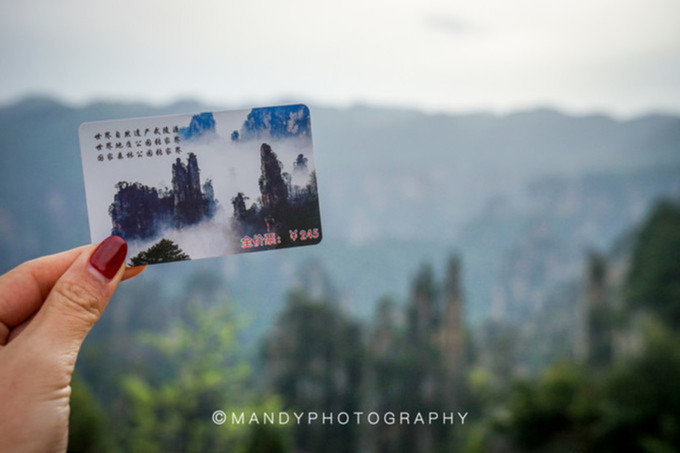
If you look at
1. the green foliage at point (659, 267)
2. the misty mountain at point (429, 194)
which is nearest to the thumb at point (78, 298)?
the green foliage at point (659, 267)

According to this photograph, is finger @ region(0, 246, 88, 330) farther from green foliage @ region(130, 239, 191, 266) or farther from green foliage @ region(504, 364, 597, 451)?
green foliage @ region(504, 364, 597, 451)

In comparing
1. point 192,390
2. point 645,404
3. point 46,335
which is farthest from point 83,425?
point 192,390

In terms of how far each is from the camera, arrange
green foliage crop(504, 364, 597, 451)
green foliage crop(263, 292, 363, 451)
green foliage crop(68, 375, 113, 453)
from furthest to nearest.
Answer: green foliage crop(263, 292, 363, 451), green foliage crop(504, 364, 597, 451), green foliage crop(68, 375, 113, 453)

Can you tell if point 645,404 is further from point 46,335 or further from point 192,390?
point 192,390

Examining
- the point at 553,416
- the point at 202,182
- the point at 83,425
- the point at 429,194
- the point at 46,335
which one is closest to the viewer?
the point at 46,335

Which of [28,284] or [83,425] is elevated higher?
[28,284]

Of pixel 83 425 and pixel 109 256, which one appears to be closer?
pixel 109 256

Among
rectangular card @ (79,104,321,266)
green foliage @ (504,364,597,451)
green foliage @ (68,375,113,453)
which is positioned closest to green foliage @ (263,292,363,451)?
green foliage @ (504,364,597,451)

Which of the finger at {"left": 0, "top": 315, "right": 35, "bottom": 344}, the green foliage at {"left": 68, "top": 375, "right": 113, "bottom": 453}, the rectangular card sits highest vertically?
the rectangular card

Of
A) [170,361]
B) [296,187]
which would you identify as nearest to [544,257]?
[170,361]
